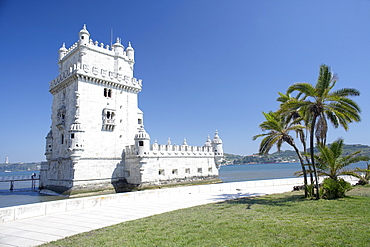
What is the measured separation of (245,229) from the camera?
8086 millimetres

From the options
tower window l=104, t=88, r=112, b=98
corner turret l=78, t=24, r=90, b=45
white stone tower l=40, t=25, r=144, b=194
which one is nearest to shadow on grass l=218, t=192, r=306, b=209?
white stone tower l=40, t=25, r=144, b=194

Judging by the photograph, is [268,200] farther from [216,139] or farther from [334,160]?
[216,139]

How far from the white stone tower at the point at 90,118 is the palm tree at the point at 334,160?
68.9 feet

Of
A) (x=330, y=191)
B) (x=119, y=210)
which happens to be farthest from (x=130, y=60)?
(x=330, y=191)

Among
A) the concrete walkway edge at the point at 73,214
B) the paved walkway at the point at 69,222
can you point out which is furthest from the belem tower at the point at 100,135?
the paved walkway at the point at 69,222

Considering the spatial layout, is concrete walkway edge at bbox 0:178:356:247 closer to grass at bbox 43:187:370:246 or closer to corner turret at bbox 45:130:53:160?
grass at bbox 43:187:370:246

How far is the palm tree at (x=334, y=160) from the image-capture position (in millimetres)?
15523

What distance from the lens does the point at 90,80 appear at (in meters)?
28.0

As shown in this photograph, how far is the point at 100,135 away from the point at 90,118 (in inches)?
84.8

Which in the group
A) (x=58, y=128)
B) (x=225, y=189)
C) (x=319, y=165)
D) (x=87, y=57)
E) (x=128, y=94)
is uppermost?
(x=87, y=57)

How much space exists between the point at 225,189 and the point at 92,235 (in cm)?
1381

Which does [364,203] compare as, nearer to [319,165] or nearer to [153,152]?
[319,165]

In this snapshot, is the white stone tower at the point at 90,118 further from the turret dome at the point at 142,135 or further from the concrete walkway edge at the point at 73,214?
the concrete walkway edge at the point at 73,214

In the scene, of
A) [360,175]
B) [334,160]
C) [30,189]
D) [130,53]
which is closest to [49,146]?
[30,189]
